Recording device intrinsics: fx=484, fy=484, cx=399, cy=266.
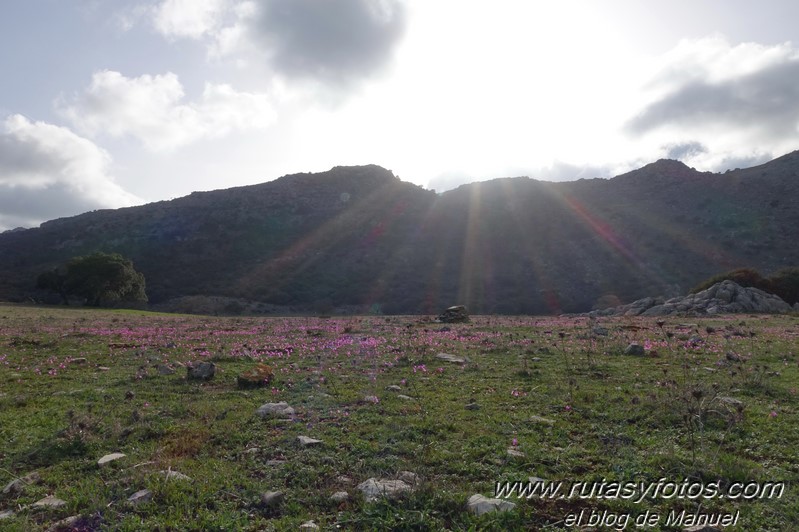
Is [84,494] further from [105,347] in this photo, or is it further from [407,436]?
[105,347]

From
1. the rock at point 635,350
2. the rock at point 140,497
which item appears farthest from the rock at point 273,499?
the rock at point 635,350

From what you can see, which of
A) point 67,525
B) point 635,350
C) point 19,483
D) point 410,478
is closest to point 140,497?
point 67,525

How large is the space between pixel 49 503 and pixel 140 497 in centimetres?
100

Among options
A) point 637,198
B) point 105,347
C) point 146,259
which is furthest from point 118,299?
point 637,198

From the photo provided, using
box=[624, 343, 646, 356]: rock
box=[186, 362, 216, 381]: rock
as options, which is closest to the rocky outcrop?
box=[624, 343, 646, 356]: rock

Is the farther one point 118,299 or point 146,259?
point 146,259

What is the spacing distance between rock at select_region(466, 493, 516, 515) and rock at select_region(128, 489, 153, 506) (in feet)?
11.4

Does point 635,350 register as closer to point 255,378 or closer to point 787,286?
point 255,378

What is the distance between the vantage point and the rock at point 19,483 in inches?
224

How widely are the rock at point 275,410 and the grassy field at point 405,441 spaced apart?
0.58 ft

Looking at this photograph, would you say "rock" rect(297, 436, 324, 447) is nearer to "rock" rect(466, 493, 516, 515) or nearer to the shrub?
"rock" rect(466, 493, 516, 515)

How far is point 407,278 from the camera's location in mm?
77625

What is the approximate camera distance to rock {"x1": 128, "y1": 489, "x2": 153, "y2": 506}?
5262 mm

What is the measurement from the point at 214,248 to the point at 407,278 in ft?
123
